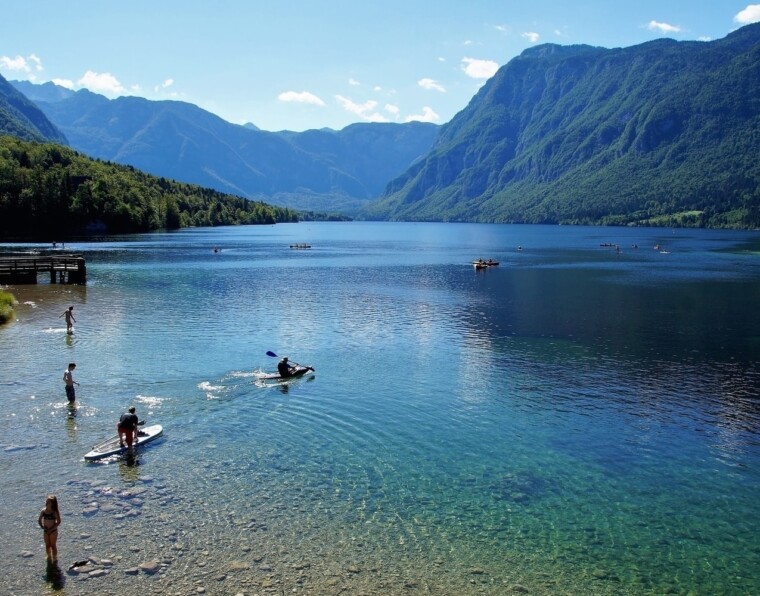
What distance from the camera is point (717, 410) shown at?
39625 mm

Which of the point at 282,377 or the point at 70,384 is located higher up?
the point at 70,384

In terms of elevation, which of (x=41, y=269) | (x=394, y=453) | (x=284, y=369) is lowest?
(x=394, y=453)

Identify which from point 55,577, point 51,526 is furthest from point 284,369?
point 55,577

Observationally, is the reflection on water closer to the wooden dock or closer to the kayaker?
the kayaker

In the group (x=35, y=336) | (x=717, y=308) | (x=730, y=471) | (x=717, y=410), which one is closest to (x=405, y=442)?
(x=730, y=471)

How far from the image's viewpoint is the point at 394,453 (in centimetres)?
3183

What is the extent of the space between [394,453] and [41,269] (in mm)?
83805

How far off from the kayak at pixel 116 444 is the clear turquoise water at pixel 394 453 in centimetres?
62

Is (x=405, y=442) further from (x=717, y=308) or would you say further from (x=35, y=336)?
(x=717, y=308)

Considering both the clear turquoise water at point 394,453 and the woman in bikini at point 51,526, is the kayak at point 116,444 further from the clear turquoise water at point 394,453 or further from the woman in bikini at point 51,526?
the woman in bikini at point 51,526

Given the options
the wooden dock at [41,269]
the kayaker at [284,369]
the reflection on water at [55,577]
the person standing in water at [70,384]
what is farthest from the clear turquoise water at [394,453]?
the wooden dock at [41,269]

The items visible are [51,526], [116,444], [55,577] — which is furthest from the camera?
[116,444]

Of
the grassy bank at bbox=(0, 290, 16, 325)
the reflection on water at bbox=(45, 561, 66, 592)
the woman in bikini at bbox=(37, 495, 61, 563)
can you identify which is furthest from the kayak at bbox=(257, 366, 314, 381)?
the grassy bank at bbox=(0, 290, 16, 325)

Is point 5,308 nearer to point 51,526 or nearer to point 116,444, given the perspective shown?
point 116,444
